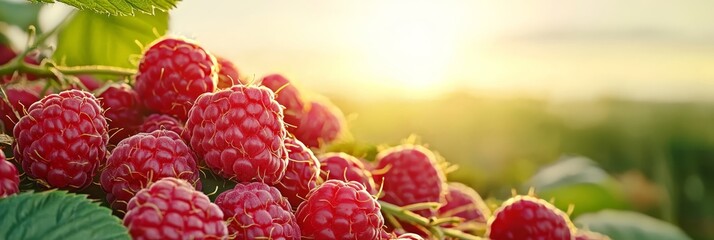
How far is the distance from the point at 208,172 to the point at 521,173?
1.25 m

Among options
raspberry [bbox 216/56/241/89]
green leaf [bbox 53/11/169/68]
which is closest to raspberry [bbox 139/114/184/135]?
raspberry [bbox 216/56/241/89]

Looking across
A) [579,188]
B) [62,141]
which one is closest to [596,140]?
[579,188]

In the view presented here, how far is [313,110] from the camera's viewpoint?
0.89 meters

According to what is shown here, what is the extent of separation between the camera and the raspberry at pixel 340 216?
0.63 metres

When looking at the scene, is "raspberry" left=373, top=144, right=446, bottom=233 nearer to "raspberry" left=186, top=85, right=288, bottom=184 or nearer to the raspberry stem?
the raspberry stem

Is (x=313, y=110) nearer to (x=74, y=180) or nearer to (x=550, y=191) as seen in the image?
(x=74, y=180)

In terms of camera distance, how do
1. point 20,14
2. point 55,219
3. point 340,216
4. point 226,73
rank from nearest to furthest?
point 55,219
point 340,216
point 226,73
point 20,14

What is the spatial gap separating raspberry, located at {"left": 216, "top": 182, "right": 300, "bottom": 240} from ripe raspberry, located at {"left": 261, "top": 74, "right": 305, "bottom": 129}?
0.22 metres

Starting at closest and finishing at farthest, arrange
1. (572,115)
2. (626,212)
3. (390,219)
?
(390,219) < (626,212) < (572,115)

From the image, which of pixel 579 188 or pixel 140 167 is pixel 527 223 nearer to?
pixel 140 167

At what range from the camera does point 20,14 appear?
1424 mm

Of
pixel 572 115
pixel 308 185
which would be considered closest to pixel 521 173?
pixel 308 185

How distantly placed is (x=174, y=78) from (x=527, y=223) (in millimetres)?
323

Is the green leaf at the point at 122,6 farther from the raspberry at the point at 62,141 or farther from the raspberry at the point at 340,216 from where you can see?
the raspberry at the point at 340,216
